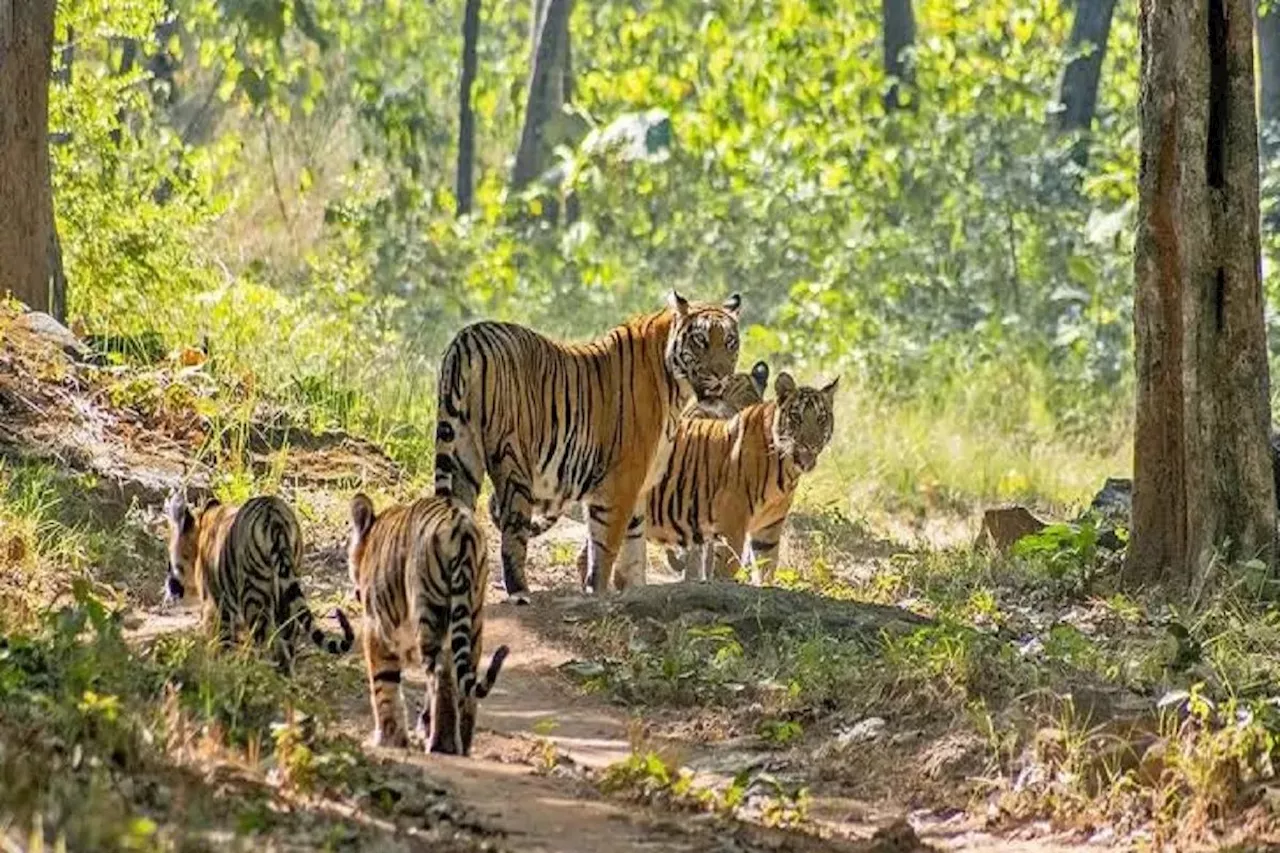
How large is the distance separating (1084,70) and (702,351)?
1386 cm

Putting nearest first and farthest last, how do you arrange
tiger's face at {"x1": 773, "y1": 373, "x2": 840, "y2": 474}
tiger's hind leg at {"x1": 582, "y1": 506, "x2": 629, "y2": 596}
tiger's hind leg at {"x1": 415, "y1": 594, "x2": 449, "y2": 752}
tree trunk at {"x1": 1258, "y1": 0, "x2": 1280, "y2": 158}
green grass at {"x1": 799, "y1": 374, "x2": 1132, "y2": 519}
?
tiger's hind leg at {"x1": 415, "y1": 594, "x2": 449, "y2": 752}
tiger's hind leg at {"x1": 582, "y1": 506, "x2": 629, "y2": 596}
tiger's face at {"x1": 773, "y1": 373, "x2": 840, "y2": 474}
green grass at {"x1": 799, "y1": 374, "x2": 1132, "y2": 519}
tree trunk at {"x1": 1258, "y1": 0, "x2": 1280, "y2": 158}

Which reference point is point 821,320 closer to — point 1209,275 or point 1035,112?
point 1035,112

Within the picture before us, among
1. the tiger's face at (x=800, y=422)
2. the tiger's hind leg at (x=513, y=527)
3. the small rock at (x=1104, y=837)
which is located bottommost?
the small rock at (x=1104, y=837)

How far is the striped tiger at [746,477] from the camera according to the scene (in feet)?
39.0

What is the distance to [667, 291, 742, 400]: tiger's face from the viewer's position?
11.5 m

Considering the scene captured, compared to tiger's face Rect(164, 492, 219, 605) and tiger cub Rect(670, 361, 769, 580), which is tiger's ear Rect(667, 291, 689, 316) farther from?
tiger's face Rect(164, 492, 219, 605)

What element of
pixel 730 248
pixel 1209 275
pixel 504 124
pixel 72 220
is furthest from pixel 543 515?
pixel 504 124

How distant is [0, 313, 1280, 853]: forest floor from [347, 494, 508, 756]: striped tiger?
0.16 m

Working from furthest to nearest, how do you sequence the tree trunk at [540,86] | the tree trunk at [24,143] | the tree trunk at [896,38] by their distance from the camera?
1. the tree trunk at [540,86]
2. the tree trunk at [896,38]
3. the tree trunk at [24,143]

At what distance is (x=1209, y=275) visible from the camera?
34.5 feet

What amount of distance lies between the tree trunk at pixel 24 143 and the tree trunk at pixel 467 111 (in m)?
13.2

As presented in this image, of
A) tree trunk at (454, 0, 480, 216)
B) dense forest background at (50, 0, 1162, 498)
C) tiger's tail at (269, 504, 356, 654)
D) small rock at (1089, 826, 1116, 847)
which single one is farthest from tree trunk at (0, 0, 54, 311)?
tree trunk at (454, 0, 480, 216)

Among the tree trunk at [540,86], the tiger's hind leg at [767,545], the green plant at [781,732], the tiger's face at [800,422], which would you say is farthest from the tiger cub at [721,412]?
the tree trunk at [540,86]

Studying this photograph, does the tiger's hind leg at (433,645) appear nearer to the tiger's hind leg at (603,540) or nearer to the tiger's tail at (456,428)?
the tiger's tail at (456,428)
